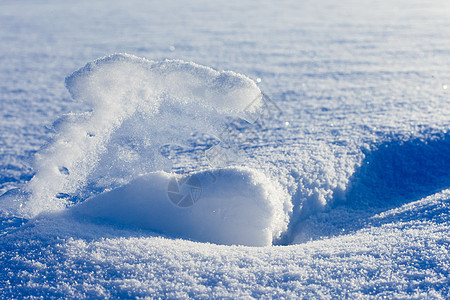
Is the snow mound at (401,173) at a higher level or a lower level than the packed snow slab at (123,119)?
lower

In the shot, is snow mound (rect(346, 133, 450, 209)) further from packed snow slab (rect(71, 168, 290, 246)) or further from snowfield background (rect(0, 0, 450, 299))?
packed snow slab (rect(71, 168, 290, 246))

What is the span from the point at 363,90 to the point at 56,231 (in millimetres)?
2725

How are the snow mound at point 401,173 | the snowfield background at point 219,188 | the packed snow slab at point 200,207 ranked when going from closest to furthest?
1. the snowfield background at point 219,188
2. the packed snow slab at point 200,207
3. the snow mound at point 401,173

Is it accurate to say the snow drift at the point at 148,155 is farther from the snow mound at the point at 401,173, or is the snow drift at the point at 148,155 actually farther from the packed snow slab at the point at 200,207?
the snow mound at the point at 401,173

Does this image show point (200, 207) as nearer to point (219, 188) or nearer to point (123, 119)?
point (219, 188)

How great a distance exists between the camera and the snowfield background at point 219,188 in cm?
114

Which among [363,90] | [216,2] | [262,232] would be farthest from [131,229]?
[216,2]

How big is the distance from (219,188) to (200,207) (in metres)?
0.11

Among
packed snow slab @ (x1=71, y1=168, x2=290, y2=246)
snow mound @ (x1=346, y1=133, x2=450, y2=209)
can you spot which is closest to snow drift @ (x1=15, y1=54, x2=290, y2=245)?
packed snow slab @ (x1=71, y1=168, x2=290, y2=246)

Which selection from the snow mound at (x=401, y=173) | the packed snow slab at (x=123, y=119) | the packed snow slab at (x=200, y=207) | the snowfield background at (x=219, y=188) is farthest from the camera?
the snow mound at (x=401, y=173)

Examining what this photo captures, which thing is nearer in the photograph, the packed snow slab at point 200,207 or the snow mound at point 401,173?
the packed snow slab at point 200,207

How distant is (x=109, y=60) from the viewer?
1.68 m

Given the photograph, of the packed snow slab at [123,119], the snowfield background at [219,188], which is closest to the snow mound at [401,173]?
the snowfield background at [219,188]

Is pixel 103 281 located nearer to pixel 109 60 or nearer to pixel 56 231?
pixel 56 231
